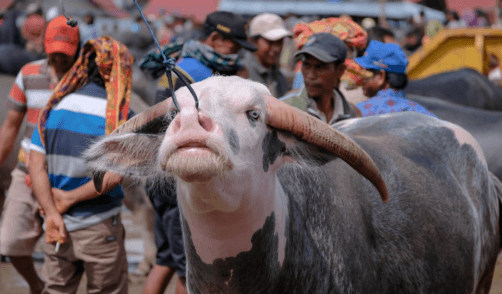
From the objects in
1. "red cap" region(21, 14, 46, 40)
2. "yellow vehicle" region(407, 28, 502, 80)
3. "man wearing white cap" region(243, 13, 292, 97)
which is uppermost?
"man wearing white cap" region(243, 13, 292, 97)

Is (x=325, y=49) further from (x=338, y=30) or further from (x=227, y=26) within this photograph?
(x=338, y=30)

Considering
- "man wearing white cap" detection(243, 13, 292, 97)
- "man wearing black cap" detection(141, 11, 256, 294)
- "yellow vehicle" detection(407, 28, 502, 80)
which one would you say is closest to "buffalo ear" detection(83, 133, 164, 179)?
"man wearing black cap" detection(141, 11, 256, 294)

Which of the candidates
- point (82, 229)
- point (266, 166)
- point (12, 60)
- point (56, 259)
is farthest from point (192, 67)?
point (12, 60)

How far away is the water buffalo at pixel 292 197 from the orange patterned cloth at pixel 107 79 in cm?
91

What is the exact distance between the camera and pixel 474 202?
318cm

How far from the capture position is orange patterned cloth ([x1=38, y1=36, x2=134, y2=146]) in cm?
318

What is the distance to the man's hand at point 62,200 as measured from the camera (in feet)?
10.4

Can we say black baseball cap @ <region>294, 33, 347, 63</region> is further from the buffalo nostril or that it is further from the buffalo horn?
the buffalo nostril

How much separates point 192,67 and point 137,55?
25.7 feet

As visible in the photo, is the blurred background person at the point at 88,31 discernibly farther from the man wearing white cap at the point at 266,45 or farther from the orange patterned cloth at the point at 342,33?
the orange patterned cloth at the point at 342,33

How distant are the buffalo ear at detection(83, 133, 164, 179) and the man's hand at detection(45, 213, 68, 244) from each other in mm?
1194

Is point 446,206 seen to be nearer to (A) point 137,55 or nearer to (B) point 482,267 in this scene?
(B) point 482,267

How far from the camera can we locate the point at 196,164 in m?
1.60

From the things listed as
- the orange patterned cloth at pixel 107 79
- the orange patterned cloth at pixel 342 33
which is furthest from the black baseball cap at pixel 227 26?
the orange patterned cloth at pixel 107 79
